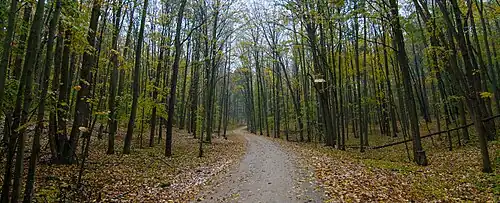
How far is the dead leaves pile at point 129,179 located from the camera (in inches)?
279

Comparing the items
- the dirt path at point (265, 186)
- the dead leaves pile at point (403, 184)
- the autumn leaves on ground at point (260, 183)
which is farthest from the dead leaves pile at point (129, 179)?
the dead leaves pile at point (403, 184)

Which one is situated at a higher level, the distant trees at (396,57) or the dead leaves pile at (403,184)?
the distant trees at (396,57)

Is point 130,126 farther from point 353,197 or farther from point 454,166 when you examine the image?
point 454,166

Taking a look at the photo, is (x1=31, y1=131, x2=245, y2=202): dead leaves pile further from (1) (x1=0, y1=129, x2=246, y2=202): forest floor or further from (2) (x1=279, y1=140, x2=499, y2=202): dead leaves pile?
(2) (x1=279, y1=140, x2=499, y2=202): dead leaves pile

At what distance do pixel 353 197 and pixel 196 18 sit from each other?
595 inches

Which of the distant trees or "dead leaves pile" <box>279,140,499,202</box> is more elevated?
the distant trees

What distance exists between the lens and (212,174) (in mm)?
9695

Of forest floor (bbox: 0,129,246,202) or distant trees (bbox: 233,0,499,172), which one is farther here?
distant trees (bbox: 233,0,499,172)

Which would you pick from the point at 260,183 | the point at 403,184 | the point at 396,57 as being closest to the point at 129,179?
the point at 260,183

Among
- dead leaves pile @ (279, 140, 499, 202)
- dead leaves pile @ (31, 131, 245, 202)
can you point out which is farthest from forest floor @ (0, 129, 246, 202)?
dead leaves pile @ (279, 140, 499, 202)

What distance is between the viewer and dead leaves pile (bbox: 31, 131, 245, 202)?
7094 millimetres

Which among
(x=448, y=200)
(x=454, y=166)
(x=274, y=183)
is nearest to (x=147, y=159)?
(x=274, y=183)

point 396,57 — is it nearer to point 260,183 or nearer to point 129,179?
point 260,183

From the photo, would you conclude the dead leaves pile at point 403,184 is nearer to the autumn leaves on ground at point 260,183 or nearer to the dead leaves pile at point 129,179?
the autumn leaves on ground at point 260,183
